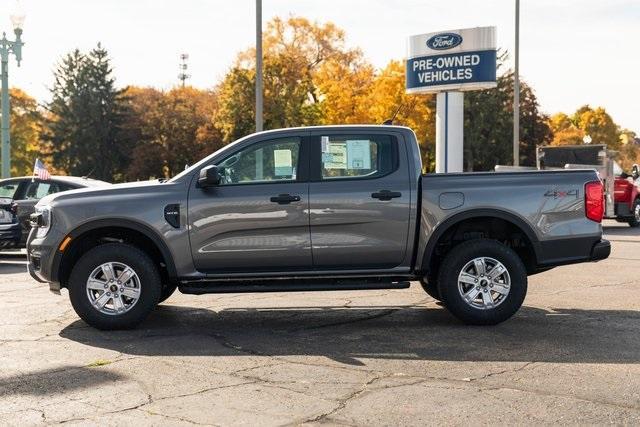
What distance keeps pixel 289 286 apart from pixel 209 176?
4.11 feet

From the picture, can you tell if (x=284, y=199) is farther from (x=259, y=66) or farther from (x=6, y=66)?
(x=6, y=66)

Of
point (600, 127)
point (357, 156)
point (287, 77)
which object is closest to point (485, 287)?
point (357, 156)

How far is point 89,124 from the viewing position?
65875 mm

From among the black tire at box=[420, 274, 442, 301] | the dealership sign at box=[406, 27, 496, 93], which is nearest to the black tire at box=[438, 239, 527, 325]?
the black tire at box=[420, 274, 442, 301]

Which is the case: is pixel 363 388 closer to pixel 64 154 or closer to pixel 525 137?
pixel 525 137

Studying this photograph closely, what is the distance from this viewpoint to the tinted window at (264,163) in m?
7.51

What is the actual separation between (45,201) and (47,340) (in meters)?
1.47

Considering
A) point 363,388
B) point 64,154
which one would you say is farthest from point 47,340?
point 64,154

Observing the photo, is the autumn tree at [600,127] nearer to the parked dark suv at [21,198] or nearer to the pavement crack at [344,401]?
the parked dark suv at [21,198]

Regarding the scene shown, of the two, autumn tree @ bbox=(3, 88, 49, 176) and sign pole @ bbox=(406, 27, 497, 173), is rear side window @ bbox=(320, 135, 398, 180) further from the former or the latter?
autumn tree @ bbox=(3, 88, 49, 176)

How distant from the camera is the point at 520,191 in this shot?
746 cm

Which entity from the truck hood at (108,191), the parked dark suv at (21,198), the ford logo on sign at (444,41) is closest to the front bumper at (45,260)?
the truck hood at (108,191)

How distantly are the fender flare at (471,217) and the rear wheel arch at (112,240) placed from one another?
239cm

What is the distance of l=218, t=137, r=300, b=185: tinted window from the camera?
7.51m
